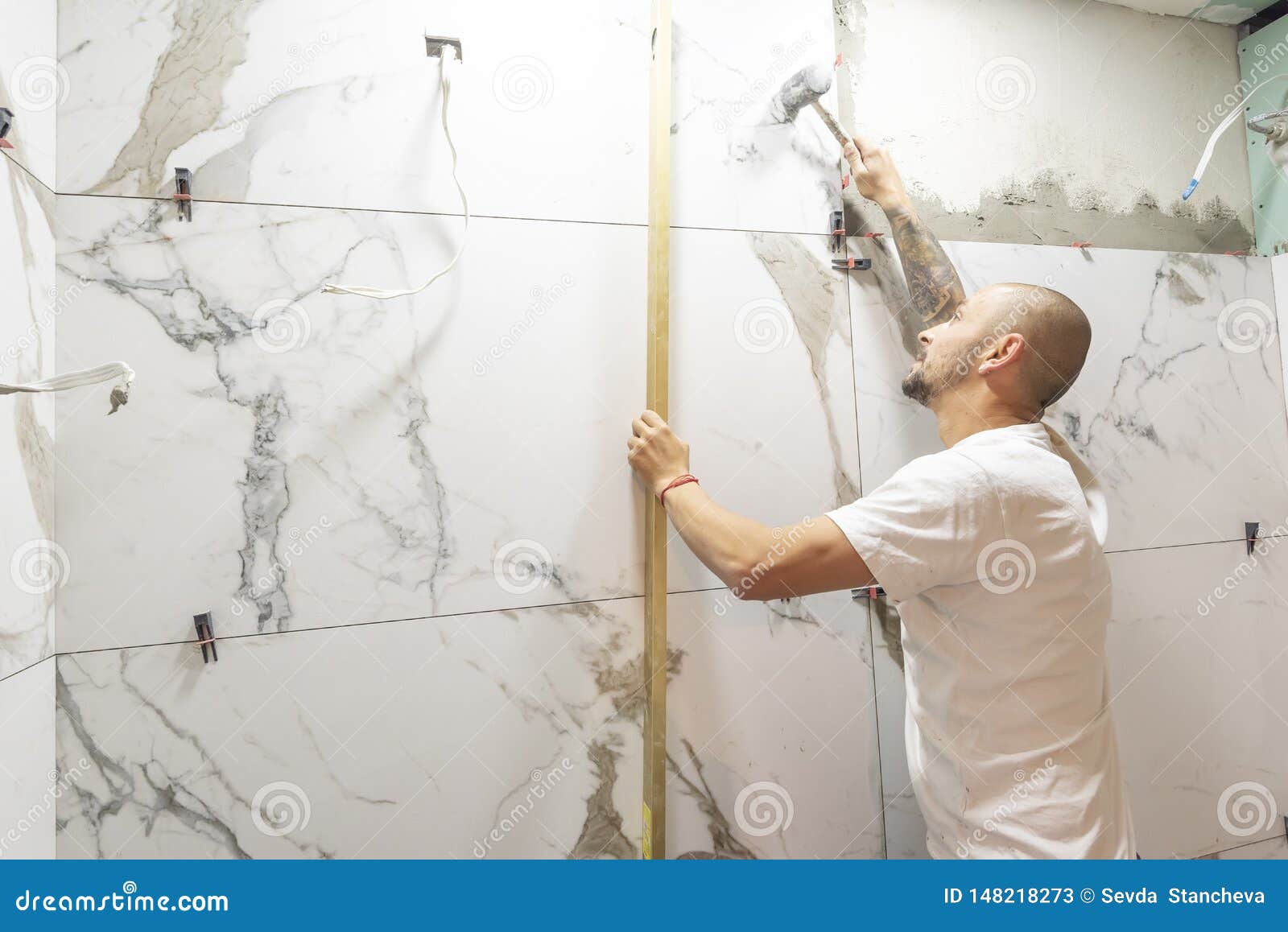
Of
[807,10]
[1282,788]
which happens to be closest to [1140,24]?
[807,10]

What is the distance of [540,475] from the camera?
0.96 metres

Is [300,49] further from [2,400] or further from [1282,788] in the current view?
[1282,788]

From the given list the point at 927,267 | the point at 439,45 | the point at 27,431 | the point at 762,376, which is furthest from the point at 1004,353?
the point at 27,431

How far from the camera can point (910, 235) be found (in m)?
1.04

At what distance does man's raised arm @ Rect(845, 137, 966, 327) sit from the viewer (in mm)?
1036

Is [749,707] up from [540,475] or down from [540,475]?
down

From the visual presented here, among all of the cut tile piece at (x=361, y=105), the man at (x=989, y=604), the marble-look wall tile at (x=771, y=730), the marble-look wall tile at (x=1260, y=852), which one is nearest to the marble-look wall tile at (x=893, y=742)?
the marble-look wall tile at (x=771, y=730)

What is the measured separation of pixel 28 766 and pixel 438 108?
948mm

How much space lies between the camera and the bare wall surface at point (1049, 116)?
1.14 m

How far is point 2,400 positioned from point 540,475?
60cm

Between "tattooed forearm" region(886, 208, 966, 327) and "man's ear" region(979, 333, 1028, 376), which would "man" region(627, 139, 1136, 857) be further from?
"tattooed forearm" region(886, 208, 966, 327)

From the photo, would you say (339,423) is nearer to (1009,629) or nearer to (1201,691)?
(1009,629)

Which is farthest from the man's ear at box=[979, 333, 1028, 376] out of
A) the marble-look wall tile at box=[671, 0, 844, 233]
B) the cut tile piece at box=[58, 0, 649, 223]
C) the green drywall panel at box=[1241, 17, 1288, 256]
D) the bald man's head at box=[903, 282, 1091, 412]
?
the green drywall panel at box=[1241, 17, 1288, 256]
